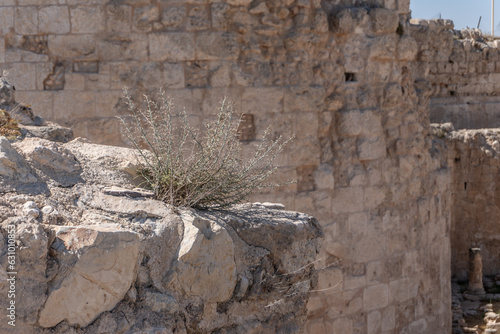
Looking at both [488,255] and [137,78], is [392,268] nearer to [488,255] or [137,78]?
[137,78]

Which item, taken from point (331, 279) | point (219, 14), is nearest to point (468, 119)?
point (331, 279)

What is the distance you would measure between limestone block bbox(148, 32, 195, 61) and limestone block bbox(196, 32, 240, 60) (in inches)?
3.0

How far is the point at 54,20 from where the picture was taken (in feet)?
18.0

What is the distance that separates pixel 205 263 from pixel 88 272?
52 centimetres

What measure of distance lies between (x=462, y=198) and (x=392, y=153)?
538cm

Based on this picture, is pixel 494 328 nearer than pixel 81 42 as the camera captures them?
No

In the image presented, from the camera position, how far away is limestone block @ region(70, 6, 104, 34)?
5465 mm

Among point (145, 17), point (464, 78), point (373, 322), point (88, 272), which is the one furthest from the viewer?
point (464, 78)

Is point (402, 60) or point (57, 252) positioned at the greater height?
point (402, 60)

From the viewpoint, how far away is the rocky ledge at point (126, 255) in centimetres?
219

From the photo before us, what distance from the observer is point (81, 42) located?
5.50 meters

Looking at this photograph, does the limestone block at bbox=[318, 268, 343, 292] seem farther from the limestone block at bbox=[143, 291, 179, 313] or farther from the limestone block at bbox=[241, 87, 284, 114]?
the limestone block at bbox=[143, 291, 179, 313]

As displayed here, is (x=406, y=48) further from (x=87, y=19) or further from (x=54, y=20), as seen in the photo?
(x=54, y=20)

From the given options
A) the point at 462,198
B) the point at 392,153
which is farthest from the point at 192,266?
the point at 462,198
